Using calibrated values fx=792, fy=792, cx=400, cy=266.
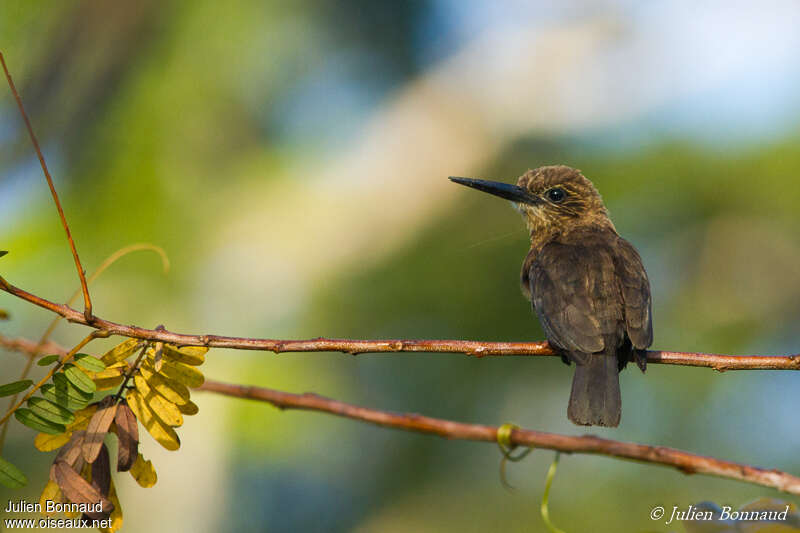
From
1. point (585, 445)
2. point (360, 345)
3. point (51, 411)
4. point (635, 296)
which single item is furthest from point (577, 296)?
point (51, 411)

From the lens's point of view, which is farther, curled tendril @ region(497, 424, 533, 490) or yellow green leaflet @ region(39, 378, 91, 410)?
yellow green leaflet @ region(39, 378, 91, 410)

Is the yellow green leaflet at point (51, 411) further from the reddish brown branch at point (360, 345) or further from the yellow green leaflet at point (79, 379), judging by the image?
the reddish brown branch at point (360, 345)

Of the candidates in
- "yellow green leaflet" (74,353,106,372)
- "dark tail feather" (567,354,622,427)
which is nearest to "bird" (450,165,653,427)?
"dark tail feather" (567,354,622,427)

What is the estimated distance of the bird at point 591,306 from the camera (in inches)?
106

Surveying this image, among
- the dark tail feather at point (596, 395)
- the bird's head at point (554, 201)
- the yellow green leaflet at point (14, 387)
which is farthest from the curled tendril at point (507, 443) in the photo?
the bird's head at point (554, 201)

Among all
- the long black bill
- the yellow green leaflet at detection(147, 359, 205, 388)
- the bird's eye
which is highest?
the bird's eye

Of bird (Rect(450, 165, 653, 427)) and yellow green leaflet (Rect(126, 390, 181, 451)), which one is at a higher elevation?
bird (Rect(450, 165, 653, 427))

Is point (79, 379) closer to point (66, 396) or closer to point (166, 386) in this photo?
point (66, 396)

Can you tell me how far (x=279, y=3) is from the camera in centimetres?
1102

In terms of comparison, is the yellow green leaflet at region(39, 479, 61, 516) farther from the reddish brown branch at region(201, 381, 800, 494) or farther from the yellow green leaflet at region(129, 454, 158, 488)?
the reddish brown branch at region(201, 381, 800, 494)

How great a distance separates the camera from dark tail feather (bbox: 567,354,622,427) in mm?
2611

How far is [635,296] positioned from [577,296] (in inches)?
8.7

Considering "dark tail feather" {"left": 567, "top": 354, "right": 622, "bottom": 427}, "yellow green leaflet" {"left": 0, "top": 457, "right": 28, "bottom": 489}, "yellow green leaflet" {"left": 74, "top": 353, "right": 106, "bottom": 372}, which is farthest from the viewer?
"dark tail feather" {"left": 567, "top": 354, "right": 622, "bottom": 427}

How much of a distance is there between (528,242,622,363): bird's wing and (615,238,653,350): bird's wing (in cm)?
4
